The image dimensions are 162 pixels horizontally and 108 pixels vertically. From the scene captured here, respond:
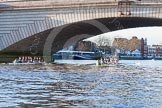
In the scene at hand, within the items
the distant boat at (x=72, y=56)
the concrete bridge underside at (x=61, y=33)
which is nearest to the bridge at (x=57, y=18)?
the concrete bridge underside at (x=61, y=33)

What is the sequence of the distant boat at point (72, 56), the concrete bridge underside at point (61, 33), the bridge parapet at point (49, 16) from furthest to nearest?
the distant boat at point (72, 56), the concrete bridge underside at point (61, 33), the bridge parapet at point (49, 16)

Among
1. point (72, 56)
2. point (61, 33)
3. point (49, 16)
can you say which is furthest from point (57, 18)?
point (72, 56)

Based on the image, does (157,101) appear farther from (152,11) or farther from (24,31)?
(24,31)

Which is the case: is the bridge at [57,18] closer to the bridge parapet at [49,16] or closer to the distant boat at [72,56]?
the bridge parapet at [49,16]

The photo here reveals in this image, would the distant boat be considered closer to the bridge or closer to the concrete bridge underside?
the concrete bridge underside

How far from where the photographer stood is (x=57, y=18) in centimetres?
4394

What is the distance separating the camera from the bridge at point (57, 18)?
40.2 meters

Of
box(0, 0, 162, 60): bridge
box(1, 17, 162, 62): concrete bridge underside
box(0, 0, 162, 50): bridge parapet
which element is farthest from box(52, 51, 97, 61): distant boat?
box(0, 0, 162, 50): bridge parapet

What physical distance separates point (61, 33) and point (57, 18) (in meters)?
5.84

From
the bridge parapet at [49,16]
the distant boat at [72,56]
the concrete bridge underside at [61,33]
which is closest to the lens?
the bridge parapet at [49,16]

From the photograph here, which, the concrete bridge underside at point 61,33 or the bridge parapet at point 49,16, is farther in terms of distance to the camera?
the concrete bridge underside at point 61,33

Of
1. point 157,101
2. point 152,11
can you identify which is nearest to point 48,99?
point 157,101

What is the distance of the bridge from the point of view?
132 ft

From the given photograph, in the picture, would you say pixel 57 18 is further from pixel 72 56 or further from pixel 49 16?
pixel 72 56
